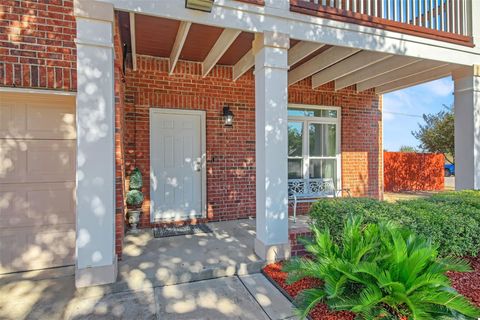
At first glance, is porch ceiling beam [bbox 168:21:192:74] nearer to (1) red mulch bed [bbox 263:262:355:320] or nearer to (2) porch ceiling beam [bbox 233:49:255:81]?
(2) porch ceiling beam [bbox 233:49:255:81]

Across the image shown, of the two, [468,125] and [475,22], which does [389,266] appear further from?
[475,22]

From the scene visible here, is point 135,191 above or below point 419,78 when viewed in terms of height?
below

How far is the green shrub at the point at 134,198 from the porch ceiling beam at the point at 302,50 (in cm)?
318

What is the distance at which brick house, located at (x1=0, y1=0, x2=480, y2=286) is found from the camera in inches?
110

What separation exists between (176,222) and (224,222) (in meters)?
0.86

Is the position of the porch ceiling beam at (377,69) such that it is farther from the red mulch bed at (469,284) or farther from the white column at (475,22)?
the red mulch bed at (469,284)

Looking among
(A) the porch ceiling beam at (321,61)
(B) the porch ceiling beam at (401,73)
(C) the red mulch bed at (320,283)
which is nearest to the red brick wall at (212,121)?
(A) the porch ceiling beam at (321,61)

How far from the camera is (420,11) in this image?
446 cm

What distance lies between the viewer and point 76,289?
2.79 m

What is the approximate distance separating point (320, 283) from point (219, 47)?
330 centimetres

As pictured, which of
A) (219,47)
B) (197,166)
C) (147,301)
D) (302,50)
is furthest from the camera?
(197,166)

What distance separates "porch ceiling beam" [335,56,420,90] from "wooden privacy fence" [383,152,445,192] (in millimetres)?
6983

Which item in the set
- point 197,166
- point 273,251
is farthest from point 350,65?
point 273,251

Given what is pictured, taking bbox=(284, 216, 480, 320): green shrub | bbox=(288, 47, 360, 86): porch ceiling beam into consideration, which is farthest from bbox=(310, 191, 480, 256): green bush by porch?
bbox=(288, 47, 360, 86): porch ceiling beam
